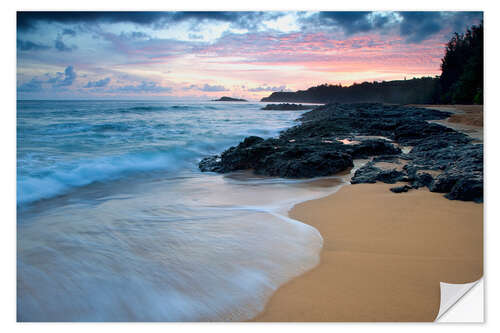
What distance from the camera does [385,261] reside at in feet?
7.20

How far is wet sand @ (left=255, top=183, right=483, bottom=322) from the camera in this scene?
1.89m

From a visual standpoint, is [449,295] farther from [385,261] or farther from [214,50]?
[214,50]

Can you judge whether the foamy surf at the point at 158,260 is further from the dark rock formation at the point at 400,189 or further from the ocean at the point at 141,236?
the dark rock formation at the point at 400,189

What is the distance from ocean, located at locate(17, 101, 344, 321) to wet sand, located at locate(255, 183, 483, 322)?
0.17 metres

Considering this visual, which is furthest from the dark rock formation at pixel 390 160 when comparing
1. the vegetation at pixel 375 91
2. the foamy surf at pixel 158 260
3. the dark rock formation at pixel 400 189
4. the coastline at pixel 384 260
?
the foamy surf at pixel 158 260

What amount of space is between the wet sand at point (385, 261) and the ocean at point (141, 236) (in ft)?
0.54

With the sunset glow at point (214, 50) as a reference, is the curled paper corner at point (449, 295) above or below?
below

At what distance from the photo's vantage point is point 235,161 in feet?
18.0

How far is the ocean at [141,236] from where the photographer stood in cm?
201

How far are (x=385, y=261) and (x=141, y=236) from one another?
2072 mm

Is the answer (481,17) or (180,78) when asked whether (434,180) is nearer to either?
(481,17)
